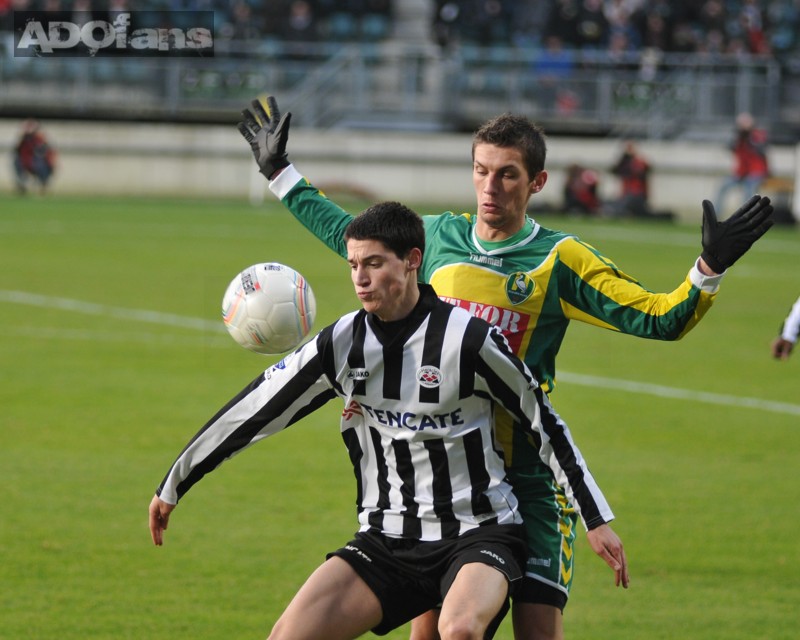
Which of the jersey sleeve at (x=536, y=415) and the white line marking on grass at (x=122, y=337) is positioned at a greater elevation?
the jersey sleeve at (x=536, y=415)

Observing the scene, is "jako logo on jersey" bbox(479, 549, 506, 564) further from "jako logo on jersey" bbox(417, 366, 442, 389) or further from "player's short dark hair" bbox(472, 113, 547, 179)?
"player's short dark hair" bbox(472, 113, 547, 179)

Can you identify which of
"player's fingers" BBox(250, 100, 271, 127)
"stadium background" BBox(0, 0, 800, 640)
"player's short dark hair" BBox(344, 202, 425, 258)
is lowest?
"stadium background" BBox(0, 0, 800, 640)

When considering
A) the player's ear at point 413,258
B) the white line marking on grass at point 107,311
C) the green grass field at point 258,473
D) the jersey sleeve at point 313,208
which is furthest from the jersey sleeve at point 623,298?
the white line marking on grass at point 107,311

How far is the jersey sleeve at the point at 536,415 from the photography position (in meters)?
4.88

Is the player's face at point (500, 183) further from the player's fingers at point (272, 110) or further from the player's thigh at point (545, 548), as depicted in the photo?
the player's fingers at point (272, 110)

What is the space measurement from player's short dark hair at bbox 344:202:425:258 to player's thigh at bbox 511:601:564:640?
1325mm

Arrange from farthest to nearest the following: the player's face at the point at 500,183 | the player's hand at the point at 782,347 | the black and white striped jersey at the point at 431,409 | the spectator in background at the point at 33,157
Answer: the spectator in background at the point at 33,157 → the player's hand at the point at 782,347 → the player's face at the point at 500,183 → the black and white striped jersey at the point at 431,409

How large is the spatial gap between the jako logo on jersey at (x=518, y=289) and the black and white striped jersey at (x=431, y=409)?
476 millimetres

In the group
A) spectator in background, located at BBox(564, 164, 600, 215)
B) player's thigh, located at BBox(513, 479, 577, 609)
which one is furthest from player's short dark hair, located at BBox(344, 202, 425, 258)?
spectator in background, located at BBox(564, 164, 600, 215)

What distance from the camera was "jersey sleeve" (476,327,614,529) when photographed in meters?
4.88

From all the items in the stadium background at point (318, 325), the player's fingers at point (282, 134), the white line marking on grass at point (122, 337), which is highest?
the player's fingers at point (282, 134)

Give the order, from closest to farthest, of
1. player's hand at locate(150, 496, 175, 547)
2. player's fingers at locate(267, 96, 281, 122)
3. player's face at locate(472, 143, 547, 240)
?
player's hand at locate(150, 496, 175, 547)
player's face at locate(472, 143, 547, 240)
player's fingers at locate(267, 96, 281, 122)

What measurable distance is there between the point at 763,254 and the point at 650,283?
6.43 metres

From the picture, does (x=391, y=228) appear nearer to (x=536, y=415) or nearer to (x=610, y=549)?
(x=536, y=415)
